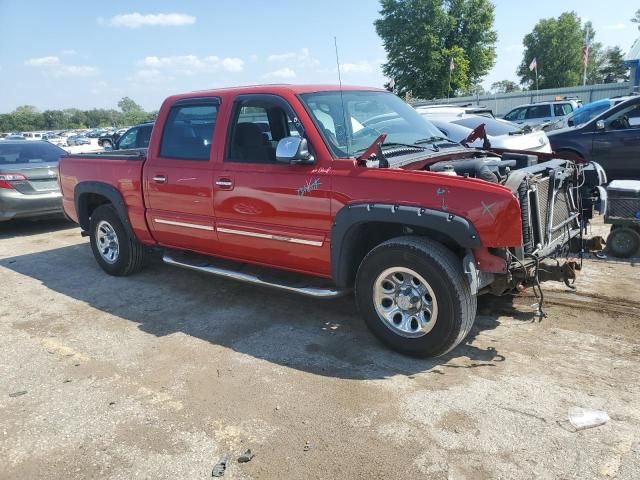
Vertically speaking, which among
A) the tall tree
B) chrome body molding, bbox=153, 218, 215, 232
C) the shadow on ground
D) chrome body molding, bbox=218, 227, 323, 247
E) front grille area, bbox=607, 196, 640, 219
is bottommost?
the shadow on ground

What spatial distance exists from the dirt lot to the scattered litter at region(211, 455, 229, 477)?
0.04 metres

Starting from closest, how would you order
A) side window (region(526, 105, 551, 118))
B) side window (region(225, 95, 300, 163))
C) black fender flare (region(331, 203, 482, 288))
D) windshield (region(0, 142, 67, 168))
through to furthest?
black fender flare (region(331, 203, 482, 288)) → side window (region(225, 95, 300, 163)) → windshield (region(0, 142, 67, 168)) → side window (region(526, 105, 551, 118))

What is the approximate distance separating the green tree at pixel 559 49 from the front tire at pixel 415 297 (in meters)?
70.1

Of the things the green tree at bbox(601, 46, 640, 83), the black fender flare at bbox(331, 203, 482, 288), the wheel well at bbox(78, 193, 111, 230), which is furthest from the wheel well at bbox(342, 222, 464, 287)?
the green tree at bbox(601, 46, 640, 83)

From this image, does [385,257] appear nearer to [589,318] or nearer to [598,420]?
[598,420]

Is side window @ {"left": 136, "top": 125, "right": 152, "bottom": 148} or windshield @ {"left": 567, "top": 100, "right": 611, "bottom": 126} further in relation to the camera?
windshield @ {"left": 567, "top": 100, "right": 611, "bottom": 126}

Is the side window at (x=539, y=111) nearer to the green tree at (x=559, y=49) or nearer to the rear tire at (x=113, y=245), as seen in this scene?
the rear tire at (x=113, y=245)

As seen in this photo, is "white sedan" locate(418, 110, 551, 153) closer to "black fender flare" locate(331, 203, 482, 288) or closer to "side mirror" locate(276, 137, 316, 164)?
"side mirror" locate(276, 137, 316, 164)

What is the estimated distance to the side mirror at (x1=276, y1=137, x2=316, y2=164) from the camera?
12.9 ft

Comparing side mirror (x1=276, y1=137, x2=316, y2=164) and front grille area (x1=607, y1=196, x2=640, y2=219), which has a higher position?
side mirror (x1=276, y1=137, x2=316, y2=164)

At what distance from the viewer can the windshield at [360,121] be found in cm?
420

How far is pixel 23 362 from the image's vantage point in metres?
4.14

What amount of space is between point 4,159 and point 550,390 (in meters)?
9.28

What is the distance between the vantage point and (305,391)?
3.48 m
